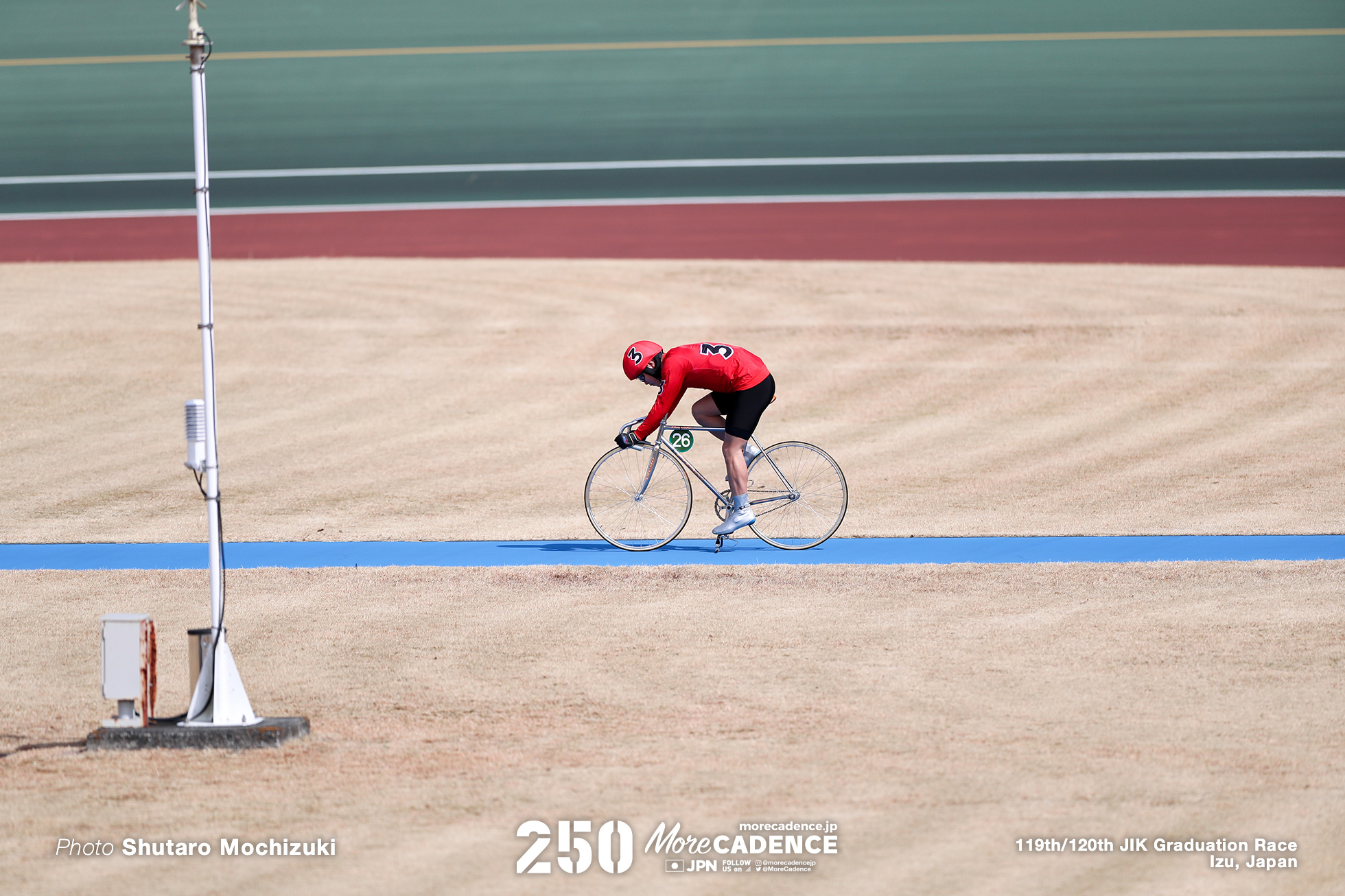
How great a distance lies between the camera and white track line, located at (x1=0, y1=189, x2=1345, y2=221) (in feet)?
88.2

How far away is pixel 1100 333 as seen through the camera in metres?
18.9

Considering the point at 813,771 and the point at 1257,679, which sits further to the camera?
the point at 1257,679

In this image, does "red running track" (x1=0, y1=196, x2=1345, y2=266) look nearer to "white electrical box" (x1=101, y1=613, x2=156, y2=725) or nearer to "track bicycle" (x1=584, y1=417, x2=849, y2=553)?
"track bicycle" (x1=584, y1=417, x2=849, y2=553)

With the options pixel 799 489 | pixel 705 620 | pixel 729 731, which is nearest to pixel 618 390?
pixel 799 489

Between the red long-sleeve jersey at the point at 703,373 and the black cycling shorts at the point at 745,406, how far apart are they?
42 mm

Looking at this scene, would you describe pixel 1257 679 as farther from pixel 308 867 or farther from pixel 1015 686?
pixel 308 867

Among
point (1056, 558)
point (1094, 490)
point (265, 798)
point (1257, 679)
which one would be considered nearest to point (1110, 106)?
point (1094, 490)

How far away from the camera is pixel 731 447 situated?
31.9ft

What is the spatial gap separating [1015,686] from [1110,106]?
1020 inches

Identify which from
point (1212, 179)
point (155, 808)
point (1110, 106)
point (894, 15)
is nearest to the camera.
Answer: point (155, 808)

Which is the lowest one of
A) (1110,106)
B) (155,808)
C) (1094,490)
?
(1094,490)

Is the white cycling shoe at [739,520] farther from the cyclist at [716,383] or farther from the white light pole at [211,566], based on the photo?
the white light pole at [211,566]

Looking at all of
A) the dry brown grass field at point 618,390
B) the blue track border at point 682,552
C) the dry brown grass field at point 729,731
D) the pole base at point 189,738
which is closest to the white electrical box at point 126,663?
the pole base at point 189,738

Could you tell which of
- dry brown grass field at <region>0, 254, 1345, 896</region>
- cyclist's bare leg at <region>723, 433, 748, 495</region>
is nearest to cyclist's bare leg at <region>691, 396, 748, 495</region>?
cyclist's bare leg at <region>723, 433, 748, 495</region>
